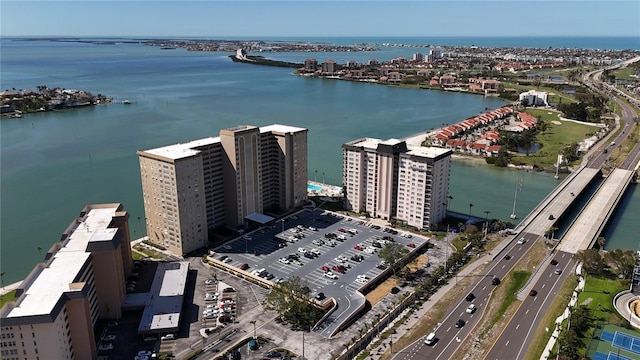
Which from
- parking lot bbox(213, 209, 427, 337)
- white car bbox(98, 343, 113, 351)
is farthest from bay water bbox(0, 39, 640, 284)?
white car bbox(98, 343, 113, 351)

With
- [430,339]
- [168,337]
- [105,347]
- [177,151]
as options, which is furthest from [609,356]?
[177,151]

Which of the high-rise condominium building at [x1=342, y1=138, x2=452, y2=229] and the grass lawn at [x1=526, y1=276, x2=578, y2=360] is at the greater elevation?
the high-rise condominium building at [x1=342, y1=138, x2=452, y2=229]

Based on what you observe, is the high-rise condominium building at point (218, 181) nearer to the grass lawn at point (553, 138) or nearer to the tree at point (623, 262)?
the tree at point (623, 262)

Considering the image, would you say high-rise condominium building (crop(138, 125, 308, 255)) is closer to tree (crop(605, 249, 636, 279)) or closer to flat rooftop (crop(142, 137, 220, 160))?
flat rooftop (crop(142, 137, 220, 160))

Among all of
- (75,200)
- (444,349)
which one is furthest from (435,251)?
(75,200)

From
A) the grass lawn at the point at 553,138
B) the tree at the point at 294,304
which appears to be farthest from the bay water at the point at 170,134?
the tree at the point at 294,304

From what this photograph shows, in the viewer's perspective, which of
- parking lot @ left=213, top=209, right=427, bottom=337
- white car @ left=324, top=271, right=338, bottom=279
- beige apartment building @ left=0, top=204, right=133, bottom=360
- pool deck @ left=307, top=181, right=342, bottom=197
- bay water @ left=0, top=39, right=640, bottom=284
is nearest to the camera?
beige apartment building @ left=0, top=204, right=133, bottom=360

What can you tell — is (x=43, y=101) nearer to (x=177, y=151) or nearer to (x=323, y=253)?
(x=177, y=151)
